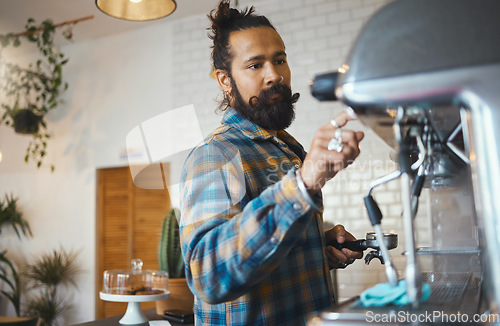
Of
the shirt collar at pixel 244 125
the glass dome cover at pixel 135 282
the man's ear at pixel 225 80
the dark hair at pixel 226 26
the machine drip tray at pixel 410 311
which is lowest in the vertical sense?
the glass dome cover at pixel 135 282

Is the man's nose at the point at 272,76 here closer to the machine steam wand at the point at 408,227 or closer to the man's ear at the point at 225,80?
the man's ear at the point at 225,80

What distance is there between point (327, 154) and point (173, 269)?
4.81 feet

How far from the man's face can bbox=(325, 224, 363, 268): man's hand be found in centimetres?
31

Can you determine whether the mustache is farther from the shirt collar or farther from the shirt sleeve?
the shirt sleeve

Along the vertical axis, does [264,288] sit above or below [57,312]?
above

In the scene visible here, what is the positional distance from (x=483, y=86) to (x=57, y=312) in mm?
4177

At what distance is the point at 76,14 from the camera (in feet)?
12.4

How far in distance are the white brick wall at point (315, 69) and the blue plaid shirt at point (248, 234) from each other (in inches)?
60.3

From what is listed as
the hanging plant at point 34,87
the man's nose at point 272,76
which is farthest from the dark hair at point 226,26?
the hanging plant at point 34,87

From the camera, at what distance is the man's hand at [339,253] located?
1.12 m

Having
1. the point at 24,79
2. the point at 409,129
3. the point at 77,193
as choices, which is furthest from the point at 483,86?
the point at 24,79

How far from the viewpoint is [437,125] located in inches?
29.7

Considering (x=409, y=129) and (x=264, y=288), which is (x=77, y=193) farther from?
(x=409, y=129)

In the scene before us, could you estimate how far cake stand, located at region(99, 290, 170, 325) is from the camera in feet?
5.33
